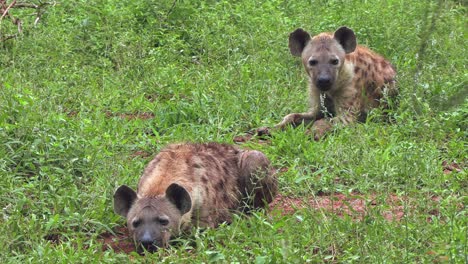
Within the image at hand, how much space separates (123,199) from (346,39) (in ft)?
9.87

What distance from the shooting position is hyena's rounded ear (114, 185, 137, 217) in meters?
5.30

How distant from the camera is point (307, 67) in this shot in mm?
7957

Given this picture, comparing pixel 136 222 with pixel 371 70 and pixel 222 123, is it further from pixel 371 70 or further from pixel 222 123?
pixel 371 70

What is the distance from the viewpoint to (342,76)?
25.8ft

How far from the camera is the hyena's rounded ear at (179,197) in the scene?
5.27 meters

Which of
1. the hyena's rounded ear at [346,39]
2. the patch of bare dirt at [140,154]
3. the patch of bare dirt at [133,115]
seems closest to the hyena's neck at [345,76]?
the hyena's rounded ear at [346,39]

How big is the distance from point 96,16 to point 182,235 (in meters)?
4.44

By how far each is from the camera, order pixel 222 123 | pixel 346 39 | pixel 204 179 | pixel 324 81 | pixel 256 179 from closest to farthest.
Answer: pixel 204 179
pixel 256 179
pixel 222 123
pixel 324 81
pixel 346 39

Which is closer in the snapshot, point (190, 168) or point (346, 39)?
point (190, 168)

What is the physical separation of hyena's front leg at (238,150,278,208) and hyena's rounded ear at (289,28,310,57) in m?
2.15

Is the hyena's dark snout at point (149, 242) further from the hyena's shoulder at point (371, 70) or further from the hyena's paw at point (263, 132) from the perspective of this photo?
the hyena's shoulder at point (371, 70)

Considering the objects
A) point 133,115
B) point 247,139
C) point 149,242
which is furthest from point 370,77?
point 149,242

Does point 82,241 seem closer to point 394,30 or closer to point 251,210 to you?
point 251,210

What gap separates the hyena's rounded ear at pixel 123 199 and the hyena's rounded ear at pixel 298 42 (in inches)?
119
